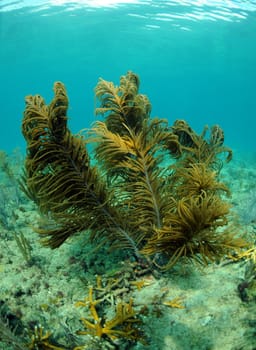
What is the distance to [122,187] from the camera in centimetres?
462

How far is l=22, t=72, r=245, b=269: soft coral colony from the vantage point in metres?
3.67

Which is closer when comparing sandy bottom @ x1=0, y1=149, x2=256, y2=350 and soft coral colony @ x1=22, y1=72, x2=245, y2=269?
soft coral colony @ x1=22, y1=72, x2=245, y2=269

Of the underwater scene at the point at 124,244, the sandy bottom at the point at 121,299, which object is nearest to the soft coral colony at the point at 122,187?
the underwater scene at the point at 124,244

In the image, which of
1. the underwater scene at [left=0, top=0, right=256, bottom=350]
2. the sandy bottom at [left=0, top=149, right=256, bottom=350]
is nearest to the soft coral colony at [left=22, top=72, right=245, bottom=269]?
the underwater scene at [left=0, top=0, right=256, bottom=350]

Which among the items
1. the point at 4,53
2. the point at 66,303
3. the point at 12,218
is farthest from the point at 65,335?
the point at 4,53

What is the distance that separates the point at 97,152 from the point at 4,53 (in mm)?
53364

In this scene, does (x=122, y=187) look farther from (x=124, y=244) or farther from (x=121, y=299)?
(x=121, y=299)

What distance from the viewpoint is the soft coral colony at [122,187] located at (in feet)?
12.0

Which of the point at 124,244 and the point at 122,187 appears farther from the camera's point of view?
the point at 124,244

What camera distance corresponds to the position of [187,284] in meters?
4.69

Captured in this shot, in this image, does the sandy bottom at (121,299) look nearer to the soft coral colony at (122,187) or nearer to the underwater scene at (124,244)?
the underwater scene at (124,244)

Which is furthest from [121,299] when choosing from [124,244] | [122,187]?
[122,187]

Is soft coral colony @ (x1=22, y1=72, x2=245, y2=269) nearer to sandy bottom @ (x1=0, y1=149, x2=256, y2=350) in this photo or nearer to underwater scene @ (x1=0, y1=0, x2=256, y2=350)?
underwater scene @ (x1=0, y1=0, x2=256, y2=350)

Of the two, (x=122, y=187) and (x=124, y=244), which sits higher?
(x=122, y=187)
